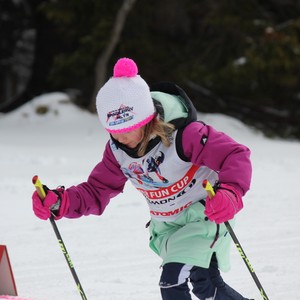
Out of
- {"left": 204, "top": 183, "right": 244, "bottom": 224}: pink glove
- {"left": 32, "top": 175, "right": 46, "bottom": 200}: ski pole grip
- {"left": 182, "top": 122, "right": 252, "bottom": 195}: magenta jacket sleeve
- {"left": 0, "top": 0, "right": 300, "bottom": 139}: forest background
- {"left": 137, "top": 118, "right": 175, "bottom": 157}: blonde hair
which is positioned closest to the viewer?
{"left": 204, "top": 183, "right": 244, "bottom": 224}: pink glove

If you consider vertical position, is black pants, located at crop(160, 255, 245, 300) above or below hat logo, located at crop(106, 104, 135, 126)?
below

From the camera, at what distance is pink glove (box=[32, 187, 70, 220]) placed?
9.90ft

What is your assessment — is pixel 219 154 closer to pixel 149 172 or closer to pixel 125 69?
pixel 149 172

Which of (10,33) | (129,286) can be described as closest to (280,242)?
(129,286)

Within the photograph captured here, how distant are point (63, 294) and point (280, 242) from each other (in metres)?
1.86

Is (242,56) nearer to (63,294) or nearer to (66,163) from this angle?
(66,163)

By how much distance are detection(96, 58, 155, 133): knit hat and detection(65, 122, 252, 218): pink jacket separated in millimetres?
219

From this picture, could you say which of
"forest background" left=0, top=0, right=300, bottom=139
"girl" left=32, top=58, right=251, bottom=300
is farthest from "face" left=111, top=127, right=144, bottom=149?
"forest background" left=0, top=0, right=300, bottom=139

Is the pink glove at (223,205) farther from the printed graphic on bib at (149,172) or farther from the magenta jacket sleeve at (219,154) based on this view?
the printed graphic on bib at (149,172)

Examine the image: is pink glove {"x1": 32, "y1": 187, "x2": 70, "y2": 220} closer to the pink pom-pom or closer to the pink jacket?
the pink jacket

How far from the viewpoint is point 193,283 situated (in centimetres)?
304

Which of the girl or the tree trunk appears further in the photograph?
the tree trunk

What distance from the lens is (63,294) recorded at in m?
4.00

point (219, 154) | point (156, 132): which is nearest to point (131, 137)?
point (156, 132)
